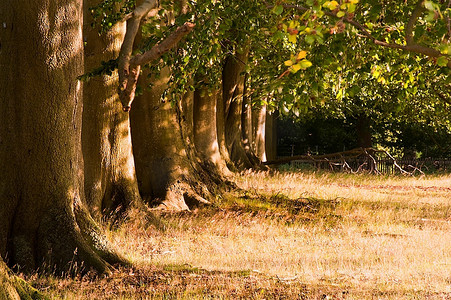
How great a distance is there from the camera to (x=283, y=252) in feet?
32.8

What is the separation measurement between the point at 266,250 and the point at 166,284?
2856 mm

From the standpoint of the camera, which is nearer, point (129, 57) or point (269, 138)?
point (129, 57)

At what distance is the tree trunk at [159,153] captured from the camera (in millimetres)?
13406

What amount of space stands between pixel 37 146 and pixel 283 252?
13.2ft

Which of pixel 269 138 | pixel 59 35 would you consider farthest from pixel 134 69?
pixel 269 138

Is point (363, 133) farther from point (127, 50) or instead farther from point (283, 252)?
point (127, 50)

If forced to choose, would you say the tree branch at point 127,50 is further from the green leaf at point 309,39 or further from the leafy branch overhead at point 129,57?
the green leaf at point 309,39

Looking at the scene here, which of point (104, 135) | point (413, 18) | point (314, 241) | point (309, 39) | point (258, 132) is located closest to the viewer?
point (309, 39)

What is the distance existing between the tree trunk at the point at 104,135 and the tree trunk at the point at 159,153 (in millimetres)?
1704

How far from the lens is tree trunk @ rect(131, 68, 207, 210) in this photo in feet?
44.0

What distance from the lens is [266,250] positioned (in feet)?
33.2

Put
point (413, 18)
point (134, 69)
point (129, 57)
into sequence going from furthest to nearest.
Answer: point (134, 69), point (129, 57), point (413, 18)

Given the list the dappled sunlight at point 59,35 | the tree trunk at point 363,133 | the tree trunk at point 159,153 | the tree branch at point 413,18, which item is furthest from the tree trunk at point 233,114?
the tree branch at point 413,18

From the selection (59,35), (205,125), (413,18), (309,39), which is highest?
(59,35)
